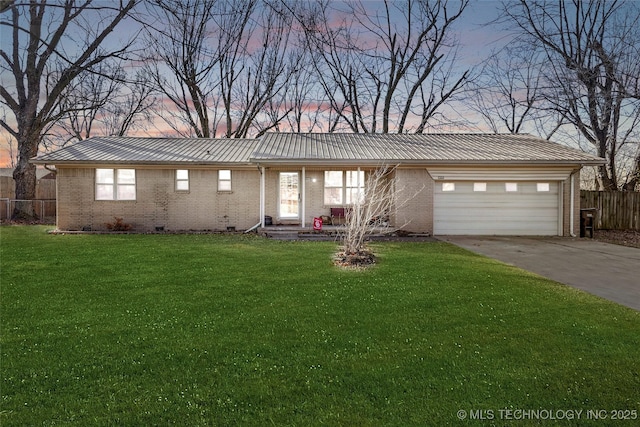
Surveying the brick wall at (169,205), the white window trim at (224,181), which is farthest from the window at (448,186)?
the white window trim at (224,181)

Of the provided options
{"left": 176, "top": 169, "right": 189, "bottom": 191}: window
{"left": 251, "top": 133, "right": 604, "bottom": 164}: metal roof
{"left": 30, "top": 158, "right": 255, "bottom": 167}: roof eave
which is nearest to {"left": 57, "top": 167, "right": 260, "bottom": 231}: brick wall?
{"left": 176, "top": 169, "right": 189, "bottom": 191}: window

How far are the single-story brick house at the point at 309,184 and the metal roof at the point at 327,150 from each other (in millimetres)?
52

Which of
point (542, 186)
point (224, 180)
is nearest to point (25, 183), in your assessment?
point (224, 180)

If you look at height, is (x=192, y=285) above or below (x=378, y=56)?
below

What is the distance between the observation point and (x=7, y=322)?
207 inches

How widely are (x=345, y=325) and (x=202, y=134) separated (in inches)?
1087

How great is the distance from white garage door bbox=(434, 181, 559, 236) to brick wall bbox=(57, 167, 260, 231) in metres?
7.85

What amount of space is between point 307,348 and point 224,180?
1342cm

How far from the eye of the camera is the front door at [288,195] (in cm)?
1712

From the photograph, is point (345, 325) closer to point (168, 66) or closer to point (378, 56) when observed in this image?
point (378, 56)

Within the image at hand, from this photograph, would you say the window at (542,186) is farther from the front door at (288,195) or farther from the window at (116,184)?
the window at (116,184)

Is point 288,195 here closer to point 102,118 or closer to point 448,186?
point 448,186

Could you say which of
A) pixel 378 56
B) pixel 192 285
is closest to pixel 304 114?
pixel 378 56

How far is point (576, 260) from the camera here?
10445mm
